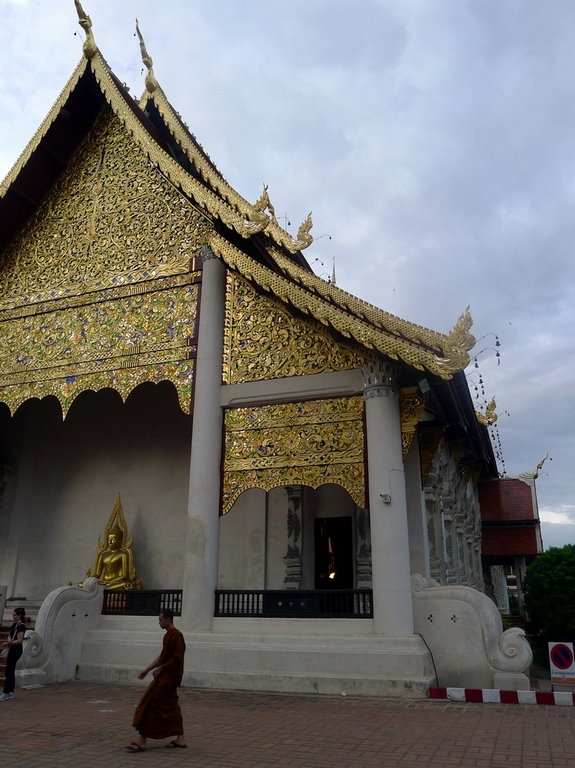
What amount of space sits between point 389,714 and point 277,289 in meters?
4.64

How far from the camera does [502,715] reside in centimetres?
522

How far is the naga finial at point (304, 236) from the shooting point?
8.49 metres

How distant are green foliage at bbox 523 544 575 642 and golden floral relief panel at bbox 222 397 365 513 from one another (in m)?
4.32

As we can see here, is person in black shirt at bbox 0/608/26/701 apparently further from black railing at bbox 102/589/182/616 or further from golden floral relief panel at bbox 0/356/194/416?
golden floral relief panel at bbox 0/356/194/416

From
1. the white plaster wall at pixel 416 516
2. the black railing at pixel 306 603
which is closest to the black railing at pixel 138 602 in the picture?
the black railing at pixel 306 603

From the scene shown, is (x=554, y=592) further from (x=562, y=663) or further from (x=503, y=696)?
(x=503, y=696)

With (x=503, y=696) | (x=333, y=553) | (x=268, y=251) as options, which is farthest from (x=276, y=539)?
(x=503, y=696)

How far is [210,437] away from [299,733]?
12.7ft

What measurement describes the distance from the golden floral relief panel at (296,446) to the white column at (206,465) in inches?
7.0

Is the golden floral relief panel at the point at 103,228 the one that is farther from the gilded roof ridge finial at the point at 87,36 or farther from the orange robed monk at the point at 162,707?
the orange robed monk at the point at 162,707

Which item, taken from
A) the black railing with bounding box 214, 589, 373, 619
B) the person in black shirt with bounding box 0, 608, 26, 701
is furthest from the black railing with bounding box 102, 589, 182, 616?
the person in black shirt with bounding box 0, 608, 26, 701

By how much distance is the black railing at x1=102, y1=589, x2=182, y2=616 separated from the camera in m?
8.02

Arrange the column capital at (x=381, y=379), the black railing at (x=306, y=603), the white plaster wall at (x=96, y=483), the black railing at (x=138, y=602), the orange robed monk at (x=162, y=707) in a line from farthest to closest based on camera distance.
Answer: the white plaster wall at (x=96, y=483), the black railing at (x=138, y=602), the column capital at (x=381, y=379), the black railing at (x=306, y=603), the orange robed monk at (x=162, y=707)

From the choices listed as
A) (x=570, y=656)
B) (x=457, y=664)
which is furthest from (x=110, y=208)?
(x=570, y=656)
